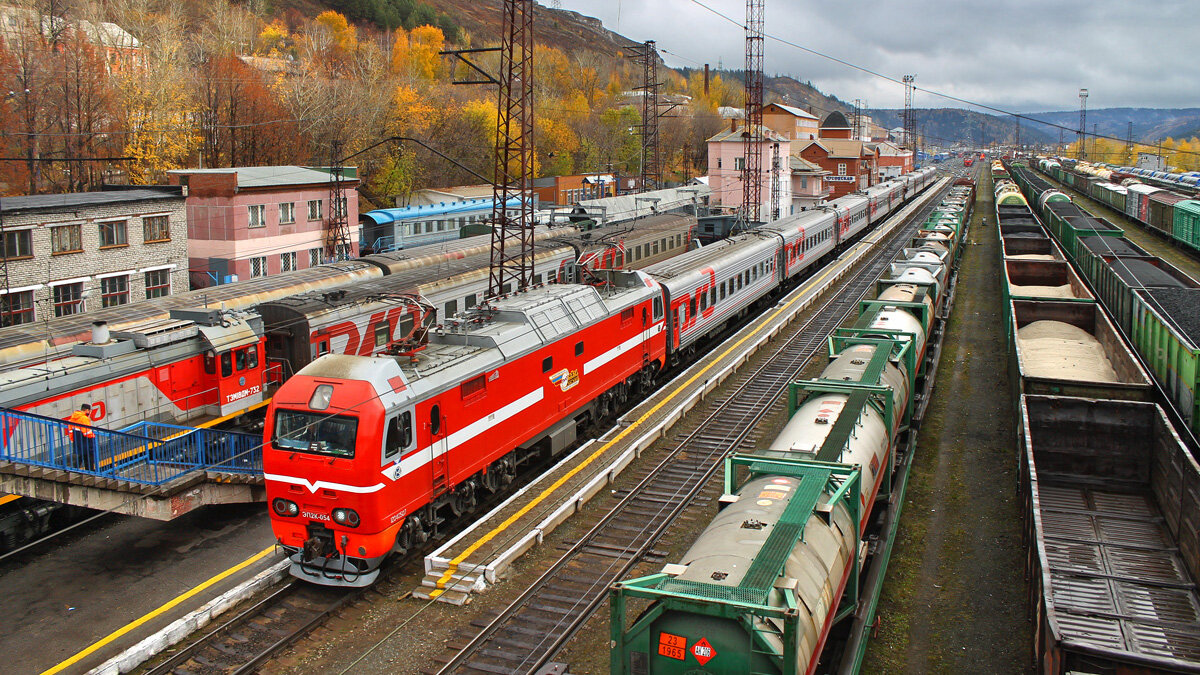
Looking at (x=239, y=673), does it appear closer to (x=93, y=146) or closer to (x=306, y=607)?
(x=306, y=607)

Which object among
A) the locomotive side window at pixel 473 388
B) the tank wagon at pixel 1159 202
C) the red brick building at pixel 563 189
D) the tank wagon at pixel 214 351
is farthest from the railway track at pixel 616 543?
the red brick building at pixel 563 189

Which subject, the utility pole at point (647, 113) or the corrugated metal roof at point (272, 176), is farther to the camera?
the utility pole at point (647, 113)

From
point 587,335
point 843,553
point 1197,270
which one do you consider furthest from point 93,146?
point 1197,270

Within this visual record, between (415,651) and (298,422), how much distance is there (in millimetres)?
4034

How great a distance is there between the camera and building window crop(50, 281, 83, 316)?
98.3 ft

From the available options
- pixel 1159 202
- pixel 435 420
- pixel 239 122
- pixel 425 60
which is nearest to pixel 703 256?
pixel 435 420

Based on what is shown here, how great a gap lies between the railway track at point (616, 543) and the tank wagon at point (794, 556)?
1.16 metres

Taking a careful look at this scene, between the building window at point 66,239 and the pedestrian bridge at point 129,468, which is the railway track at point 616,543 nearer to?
the pedestrian bridge at point 129,468

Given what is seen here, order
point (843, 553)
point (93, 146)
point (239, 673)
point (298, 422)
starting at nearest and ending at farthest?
point (843, 553) < point (239, 673) < point (298, 422) < point (93, 146)

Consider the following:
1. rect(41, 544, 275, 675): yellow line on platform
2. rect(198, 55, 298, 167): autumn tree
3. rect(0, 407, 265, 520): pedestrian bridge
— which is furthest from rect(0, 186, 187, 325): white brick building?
rect(198, 55, 298, 167): autumn tree

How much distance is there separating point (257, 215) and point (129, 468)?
A: 2679 cm

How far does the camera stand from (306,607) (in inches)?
552

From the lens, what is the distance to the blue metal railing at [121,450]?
607 inches

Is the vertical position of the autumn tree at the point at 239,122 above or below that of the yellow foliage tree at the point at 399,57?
below
